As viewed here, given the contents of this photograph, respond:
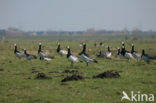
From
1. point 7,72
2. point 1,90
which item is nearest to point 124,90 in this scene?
point 1,90

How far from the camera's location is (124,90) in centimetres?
1609

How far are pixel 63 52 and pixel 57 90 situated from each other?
23.0 metres

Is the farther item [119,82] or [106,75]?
A: [106,75]

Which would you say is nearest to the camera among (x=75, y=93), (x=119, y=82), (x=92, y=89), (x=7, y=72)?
(x=75, y=93)

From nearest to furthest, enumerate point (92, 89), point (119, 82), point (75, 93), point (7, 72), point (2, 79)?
1. point (75, 93)
2. point (92, 89)
3. point (119, 82)
4. point (2, 79)
5. point (7, 72)

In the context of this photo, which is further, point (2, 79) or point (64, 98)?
point (2, 79)

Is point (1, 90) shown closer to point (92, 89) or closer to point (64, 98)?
point (64, 98)

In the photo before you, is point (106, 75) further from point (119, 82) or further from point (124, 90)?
point (124, 90)

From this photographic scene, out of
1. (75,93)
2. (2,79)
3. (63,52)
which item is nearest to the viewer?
(75,93)

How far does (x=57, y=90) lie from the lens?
16.0 m

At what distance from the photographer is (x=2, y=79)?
1964 cm

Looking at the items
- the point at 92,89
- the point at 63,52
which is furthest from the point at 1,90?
the point at 63,52

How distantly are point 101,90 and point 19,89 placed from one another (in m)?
4.58

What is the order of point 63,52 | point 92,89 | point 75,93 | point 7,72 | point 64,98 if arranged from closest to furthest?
point 64,98, point 75,93, point 92,89, point 7,72, point 63,52
